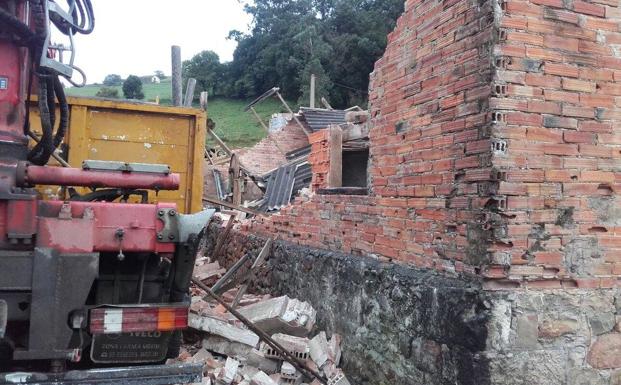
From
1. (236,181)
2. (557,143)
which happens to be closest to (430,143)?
(557,143)

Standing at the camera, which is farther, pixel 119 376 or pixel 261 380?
pixel 261 380

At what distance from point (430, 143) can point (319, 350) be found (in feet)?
7.48

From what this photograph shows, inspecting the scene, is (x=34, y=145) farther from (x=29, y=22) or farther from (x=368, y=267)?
(x=368, y=267)

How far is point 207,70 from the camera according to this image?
46.3m

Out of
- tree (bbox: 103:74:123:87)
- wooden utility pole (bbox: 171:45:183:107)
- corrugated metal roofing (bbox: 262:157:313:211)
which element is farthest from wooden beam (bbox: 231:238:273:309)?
tree (bbox: 103:74:123:87)

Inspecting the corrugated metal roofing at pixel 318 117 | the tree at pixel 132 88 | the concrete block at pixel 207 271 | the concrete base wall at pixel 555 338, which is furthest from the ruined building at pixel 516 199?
the tree at pixel 132 88

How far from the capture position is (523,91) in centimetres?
360

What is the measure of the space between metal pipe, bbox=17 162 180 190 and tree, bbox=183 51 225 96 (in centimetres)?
4352

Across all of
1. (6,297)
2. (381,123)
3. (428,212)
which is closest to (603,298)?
(428,212)

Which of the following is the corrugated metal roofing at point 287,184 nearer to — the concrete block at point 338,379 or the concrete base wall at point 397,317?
the concrete base wall at point 397,317

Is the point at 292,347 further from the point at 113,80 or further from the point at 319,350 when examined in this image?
the point at 113,80

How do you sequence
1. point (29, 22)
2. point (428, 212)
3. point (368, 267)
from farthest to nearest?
1. point (368, 267)
2. point (428, 212)
3. point (29, 22)

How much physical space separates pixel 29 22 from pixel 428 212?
3.01 metres

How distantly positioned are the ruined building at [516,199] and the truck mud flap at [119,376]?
69.5 inches
